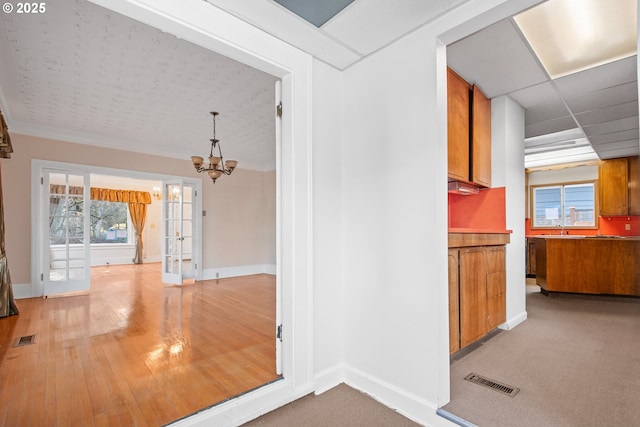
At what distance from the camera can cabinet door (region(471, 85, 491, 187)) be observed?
3041 mm

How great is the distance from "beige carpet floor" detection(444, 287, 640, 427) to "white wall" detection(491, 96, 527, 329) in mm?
309

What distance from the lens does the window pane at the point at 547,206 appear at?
7.11 m

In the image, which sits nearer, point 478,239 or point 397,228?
point 397,228

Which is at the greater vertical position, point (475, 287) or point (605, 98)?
point (605, 98)

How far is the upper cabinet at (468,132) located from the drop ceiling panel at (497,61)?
11 centimetres

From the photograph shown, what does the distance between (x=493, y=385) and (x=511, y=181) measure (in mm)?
2253

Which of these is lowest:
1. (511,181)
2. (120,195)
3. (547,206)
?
(547,206)

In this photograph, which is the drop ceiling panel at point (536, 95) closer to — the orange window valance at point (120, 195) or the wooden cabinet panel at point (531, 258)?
the wooden cabinet panel at point (531, 258)

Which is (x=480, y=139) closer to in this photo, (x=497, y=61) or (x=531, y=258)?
(x=497, y=61)

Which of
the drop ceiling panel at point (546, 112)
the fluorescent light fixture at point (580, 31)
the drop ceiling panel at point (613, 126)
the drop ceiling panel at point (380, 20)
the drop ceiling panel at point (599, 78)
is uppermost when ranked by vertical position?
the fluorescent light fixture at point (580, 31)

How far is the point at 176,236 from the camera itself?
20.2 feet

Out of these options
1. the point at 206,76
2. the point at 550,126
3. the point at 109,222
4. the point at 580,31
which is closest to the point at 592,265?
the point at 550,126

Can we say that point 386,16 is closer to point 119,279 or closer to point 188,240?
point 188,240

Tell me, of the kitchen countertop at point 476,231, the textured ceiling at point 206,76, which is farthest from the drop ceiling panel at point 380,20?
the kitchen countertop at point 476,231
